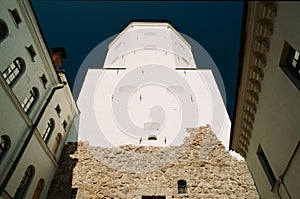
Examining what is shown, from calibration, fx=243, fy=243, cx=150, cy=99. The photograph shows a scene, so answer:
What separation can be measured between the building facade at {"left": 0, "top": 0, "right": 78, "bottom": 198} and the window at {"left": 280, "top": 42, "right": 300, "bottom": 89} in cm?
888

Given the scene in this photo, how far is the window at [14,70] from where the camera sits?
30.8ft

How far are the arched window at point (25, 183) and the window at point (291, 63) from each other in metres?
10.1

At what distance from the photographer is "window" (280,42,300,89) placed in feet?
18.1

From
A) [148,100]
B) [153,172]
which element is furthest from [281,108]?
[148,100]

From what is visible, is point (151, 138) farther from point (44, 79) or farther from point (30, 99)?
point (30, 99)

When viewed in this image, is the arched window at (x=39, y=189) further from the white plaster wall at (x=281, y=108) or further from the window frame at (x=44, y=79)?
the white plaster wall at (x=281, y=108)

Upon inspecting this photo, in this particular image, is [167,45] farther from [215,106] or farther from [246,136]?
[246,136]

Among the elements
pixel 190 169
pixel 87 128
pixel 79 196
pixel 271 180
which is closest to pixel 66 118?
pixel 87 128

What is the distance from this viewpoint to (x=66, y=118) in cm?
1447

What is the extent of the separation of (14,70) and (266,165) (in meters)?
10.1

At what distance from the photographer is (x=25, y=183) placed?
10.1m

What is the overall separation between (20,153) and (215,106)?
12.2 m

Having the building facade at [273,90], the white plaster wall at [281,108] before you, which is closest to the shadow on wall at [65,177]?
the building facade at [273,90]

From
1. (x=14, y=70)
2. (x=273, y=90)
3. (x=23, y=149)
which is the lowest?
(x=273, y=90)
